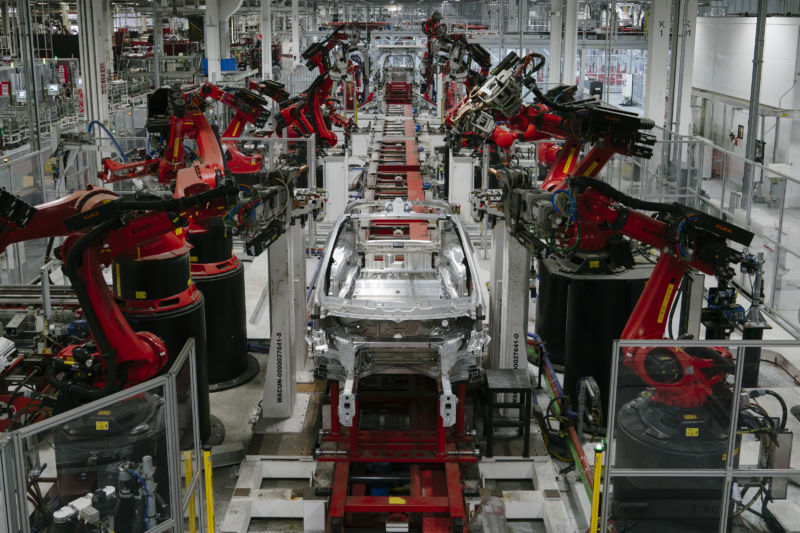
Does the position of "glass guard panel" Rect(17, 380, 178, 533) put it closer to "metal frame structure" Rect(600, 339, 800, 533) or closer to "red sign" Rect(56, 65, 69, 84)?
"metal frame structure" Rect(600, 339, 800, 533)

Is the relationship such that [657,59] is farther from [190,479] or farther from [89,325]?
[190,479]

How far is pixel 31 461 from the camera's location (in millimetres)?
4000

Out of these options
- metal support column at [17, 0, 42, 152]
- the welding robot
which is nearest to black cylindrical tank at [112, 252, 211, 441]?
the welding robot

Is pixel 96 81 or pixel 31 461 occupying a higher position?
pixel 96 81

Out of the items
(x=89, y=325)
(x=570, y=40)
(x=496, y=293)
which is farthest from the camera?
(x=570, y=40)

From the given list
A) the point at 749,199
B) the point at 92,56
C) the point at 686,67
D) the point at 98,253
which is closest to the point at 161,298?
the point at 98,253

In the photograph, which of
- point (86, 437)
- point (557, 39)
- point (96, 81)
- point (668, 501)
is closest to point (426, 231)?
point (668, 501)

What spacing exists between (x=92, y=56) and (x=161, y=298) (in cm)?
949

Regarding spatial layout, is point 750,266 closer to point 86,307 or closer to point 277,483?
point 277,483

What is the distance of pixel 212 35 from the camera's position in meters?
18.8

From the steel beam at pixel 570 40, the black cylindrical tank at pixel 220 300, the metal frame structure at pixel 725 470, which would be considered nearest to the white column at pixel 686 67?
the steel beam at pixel 570 40

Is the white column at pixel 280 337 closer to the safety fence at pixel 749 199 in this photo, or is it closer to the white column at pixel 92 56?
the safety fence at pixel 749 199

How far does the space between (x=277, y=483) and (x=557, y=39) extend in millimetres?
18009

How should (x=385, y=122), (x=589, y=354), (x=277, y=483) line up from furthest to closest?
1. (x=385, y=122)
2. (x=589, y=354)
3. (x=277, y=483)
